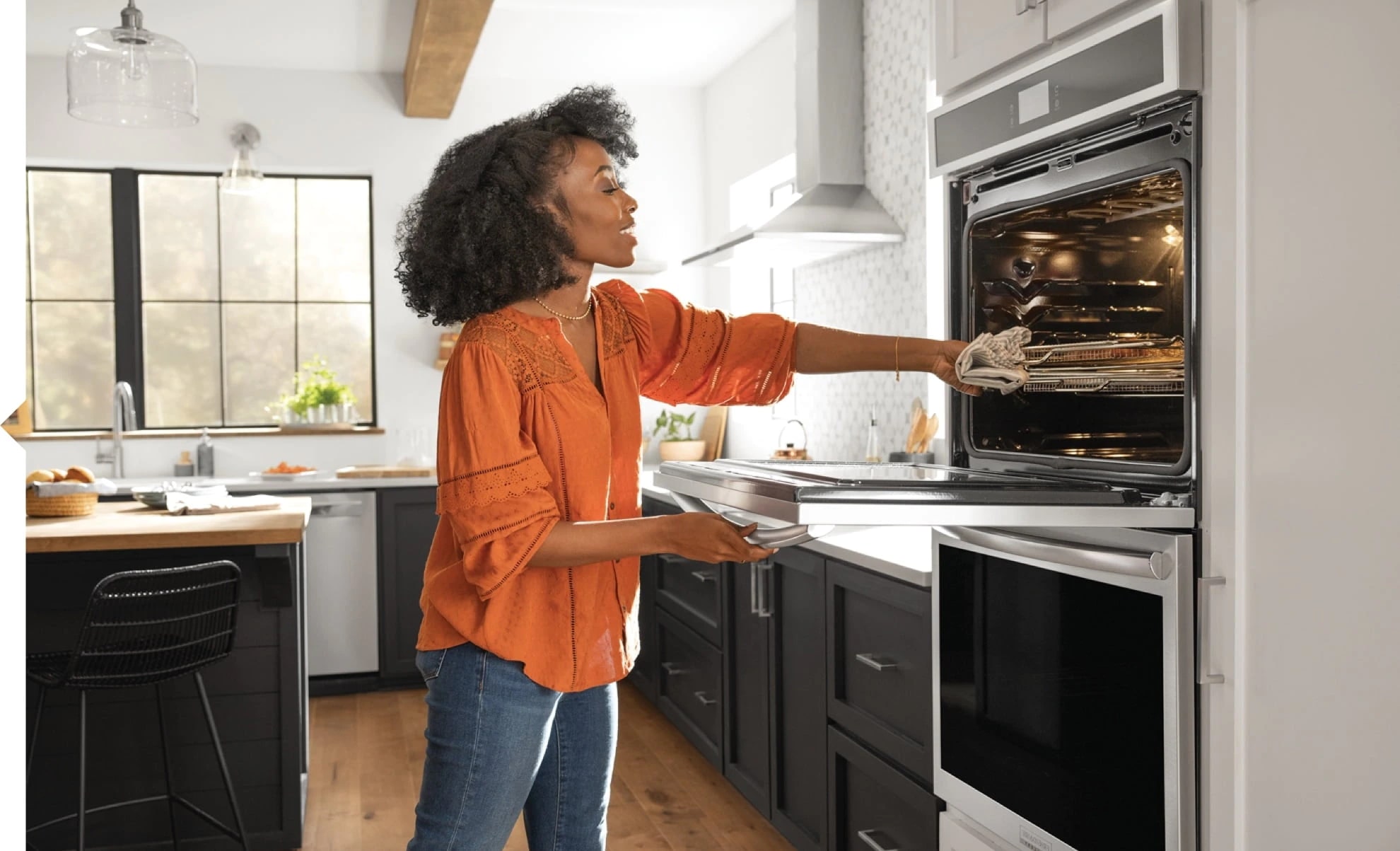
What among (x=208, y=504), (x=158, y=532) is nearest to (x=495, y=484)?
(x=158, y=532)


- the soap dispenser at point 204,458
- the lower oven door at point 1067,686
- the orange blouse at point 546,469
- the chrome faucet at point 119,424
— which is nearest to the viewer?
the lower oven door at point 1067,686

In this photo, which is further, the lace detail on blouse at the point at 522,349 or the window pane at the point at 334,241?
the window pane at the point at 334,241

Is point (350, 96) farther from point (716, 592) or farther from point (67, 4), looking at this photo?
point (716, 592)

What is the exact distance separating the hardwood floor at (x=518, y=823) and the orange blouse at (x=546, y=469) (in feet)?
5.51

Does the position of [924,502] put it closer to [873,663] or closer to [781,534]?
[781,534]

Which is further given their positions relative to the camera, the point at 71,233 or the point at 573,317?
the point at 71,233

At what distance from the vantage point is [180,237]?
536cm

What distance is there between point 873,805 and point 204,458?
378 cm

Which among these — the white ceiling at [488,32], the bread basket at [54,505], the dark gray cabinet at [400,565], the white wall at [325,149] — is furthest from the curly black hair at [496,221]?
the white wall at [325,149]

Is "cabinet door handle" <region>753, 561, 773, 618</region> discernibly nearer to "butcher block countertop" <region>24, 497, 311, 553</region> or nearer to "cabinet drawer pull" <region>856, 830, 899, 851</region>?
"cabinet drawer pull" <region>856, 830, 899, 851</region>

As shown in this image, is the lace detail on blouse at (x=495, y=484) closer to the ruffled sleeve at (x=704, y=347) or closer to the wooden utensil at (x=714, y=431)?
the ruffled sleeve at (x=704, y=347)

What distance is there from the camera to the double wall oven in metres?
1.37

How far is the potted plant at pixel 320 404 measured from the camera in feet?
17.4

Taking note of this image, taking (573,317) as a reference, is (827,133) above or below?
above
